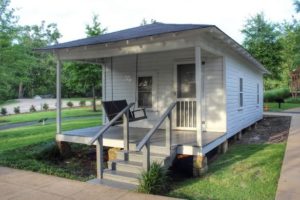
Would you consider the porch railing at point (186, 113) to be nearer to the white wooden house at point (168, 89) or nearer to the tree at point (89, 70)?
the white wooden house at point (168, 89)

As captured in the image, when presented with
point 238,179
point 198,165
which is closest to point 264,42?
point 198,165

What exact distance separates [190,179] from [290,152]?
9.52 ft

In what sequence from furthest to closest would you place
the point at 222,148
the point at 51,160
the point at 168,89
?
the point at 168,89 → the point at 222,148 → the point at 51,160

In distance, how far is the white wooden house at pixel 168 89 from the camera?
5621 millimetres

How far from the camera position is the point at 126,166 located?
539 cm

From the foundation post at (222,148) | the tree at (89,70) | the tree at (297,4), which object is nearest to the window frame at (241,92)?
Answer: the foundation post at (222,148)

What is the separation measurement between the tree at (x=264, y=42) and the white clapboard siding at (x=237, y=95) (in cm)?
1363

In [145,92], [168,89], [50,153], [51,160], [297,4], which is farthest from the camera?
[297,4]

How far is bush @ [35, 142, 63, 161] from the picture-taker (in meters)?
7.22

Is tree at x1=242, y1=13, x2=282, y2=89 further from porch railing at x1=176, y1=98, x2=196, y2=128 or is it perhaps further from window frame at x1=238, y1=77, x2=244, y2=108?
porch railing at x1=176, y1=98, x2=196, y2=128

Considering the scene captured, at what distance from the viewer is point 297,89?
3309cm

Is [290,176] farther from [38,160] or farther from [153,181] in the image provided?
[38,160]

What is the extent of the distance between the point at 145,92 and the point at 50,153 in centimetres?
338

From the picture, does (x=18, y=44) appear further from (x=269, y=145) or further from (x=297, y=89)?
(x=297, y=89)
